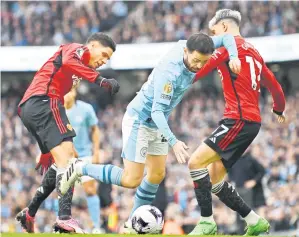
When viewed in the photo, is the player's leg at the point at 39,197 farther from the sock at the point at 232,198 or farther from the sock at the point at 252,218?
the sock at the point at 252,218

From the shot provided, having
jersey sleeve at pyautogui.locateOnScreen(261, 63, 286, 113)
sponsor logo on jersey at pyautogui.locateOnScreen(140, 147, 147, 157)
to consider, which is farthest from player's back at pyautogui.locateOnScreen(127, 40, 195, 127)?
jersey sleeve at pyautogui.locateOnScreen(261, 63, 286, 113)

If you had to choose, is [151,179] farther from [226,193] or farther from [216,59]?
[216,59]

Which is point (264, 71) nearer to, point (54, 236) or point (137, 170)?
point (137, 170)

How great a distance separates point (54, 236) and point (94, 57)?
7.37ft

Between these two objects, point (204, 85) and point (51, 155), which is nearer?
point (51, 155)

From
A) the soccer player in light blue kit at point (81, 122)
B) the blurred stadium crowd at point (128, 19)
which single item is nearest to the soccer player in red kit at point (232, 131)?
the soccer player in light blue kit at point (81, 122)

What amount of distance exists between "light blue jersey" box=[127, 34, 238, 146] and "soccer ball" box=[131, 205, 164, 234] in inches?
33.2

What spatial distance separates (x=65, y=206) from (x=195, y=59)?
6.12 ft

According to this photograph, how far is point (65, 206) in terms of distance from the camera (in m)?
9.66

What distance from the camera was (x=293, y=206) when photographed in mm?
17156

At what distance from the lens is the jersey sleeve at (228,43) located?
32.6 feet

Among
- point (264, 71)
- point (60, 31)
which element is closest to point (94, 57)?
point (264, 71)

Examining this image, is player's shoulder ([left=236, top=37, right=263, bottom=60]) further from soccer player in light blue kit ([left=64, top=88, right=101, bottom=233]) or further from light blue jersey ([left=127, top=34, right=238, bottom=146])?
soccer player in light blue kit ([left=64, top=88, right=101, bottom=233])

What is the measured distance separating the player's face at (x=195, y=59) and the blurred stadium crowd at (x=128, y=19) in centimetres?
1603
